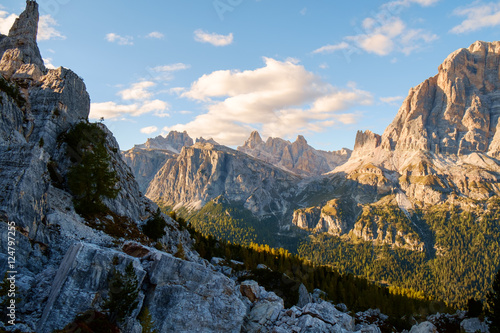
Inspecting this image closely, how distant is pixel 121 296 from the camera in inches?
1104

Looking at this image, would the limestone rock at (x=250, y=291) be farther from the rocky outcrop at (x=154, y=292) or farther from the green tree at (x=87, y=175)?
the green tree at (x=87, y=175)

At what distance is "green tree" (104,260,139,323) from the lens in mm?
27703

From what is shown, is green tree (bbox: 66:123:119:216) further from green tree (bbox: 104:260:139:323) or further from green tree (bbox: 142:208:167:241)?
green tree (bbox: 104:260:139:323)

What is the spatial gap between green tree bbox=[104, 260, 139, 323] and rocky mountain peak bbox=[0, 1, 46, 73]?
72.8 meters

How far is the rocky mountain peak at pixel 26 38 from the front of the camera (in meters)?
77.4

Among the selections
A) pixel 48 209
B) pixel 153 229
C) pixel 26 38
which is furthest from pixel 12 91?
pixel 153 229

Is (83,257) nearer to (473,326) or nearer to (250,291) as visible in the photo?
(250,291)

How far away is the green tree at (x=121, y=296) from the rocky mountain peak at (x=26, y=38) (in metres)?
72.8

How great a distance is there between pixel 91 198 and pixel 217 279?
28799 millimetres

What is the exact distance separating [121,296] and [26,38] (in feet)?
293

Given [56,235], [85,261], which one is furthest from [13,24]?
[85,261]

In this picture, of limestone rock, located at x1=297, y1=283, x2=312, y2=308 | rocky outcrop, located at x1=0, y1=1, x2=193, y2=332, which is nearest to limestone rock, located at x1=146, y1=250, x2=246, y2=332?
rocky outcrop, located at x1=0, y1=1, x2=193, y2=332

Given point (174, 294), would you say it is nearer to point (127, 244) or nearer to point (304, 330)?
point (127, 244)

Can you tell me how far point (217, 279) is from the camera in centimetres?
3938
